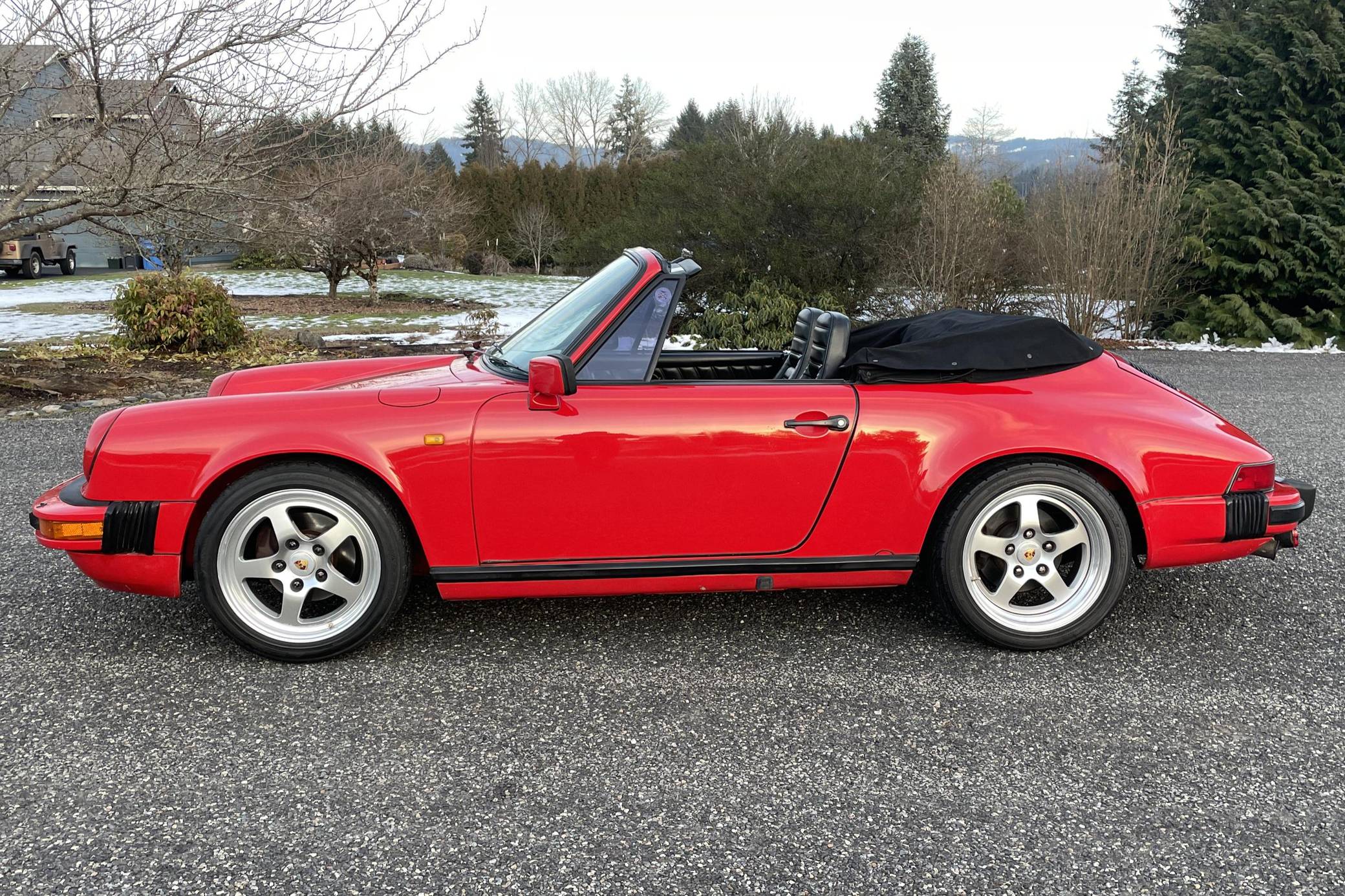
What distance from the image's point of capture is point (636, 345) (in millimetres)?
3379

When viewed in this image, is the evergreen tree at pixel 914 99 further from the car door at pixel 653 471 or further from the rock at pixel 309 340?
the car door at pixel 653 471

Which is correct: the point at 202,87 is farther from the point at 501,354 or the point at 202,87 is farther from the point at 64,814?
the point at 64,814

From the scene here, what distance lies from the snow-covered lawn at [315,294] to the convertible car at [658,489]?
7237mm

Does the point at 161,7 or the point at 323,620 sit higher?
the point at 161,7

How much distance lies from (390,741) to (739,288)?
10064mm

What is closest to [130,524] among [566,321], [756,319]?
[566,321]

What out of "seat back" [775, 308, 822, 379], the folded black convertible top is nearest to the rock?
"seat back" [775, 308, 822, 379]

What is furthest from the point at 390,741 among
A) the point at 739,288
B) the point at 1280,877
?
the point at 739,288

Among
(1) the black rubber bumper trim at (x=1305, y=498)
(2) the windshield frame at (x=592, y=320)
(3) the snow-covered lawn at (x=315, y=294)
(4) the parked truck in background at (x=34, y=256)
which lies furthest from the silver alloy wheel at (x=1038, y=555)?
(4) the parked truck in background at (x=34, y=256)

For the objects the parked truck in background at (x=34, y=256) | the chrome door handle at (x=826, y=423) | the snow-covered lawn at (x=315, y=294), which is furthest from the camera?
the parked truck in background at (x=34, y=256)

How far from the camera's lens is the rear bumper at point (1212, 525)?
130 inches

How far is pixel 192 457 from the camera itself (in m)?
3.11

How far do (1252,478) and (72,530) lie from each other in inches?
153

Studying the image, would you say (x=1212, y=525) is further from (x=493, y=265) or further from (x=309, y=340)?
(x=493, y=265)
